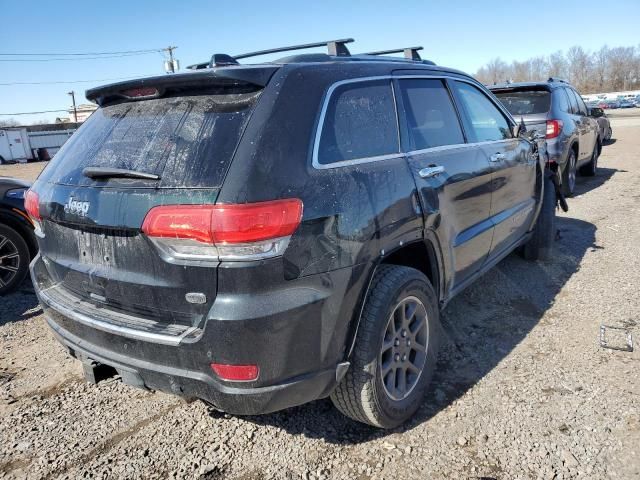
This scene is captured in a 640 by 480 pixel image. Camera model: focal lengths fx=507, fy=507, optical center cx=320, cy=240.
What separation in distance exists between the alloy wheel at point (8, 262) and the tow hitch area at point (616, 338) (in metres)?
5.22

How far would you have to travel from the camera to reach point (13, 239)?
4.98m

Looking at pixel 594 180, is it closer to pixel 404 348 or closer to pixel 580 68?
pixel 404 348

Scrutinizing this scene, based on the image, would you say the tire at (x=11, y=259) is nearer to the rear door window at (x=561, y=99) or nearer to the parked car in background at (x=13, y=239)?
the parked car in background at (x=13, y=239)

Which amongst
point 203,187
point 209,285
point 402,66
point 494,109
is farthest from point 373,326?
point 494,109

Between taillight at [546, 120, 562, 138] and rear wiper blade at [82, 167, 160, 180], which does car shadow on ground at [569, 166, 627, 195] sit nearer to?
taillight at [546, 120, 562, 138]

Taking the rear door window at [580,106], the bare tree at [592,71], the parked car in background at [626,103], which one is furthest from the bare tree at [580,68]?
the rear door window at [580,106]

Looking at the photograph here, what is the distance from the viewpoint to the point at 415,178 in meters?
2.76

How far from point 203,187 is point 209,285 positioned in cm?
39

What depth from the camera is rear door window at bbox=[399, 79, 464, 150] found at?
2989 mm

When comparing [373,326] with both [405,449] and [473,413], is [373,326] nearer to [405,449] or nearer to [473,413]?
[405,449]

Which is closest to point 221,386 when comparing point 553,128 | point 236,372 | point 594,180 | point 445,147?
point 236,372

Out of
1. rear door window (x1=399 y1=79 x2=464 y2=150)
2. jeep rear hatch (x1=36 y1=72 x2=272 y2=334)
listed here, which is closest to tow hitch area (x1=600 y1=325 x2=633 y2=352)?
rear door window (x1=399 y1=79 x2=464 y2=150)

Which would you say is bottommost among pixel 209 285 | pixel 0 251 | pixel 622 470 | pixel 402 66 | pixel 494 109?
pixel 622 470

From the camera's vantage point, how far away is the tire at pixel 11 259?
495cm
